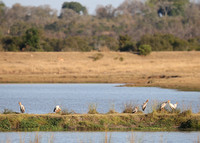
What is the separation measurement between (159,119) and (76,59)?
3015cm

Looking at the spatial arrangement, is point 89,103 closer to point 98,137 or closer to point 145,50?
point 98,137

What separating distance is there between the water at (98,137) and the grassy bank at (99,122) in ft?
1.65

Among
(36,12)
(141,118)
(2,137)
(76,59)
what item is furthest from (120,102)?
(36,12)

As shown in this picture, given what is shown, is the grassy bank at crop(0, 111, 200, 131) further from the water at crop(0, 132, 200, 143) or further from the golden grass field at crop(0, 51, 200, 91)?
the golden grass field at crop(0, 51, 200, 91)

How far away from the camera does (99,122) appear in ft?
53.3

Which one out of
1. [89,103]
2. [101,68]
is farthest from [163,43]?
[89,103]

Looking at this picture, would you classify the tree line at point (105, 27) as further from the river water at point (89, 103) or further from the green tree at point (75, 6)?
the river water at point (89, 103)

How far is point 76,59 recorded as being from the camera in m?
46.4

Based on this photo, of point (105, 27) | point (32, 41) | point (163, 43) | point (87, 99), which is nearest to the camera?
point (87, 99)

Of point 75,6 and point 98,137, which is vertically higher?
point 75,6

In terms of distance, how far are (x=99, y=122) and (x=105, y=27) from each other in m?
72.4

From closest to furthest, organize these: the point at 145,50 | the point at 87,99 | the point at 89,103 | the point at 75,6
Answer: the point at 89,103 → the point at 87,99 → the point at 145,50 → the point at 75,6

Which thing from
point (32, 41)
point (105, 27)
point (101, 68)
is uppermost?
point (105, 27)

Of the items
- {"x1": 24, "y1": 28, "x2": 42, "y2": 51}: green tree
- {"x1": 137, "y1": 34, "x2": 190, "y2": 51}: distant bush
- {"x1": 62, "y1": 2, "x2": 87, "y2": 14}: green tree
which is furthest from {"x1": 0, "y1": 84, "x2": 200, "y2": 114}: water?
{"x1": 62, "y1": 2, "x2": 87, "y2": 14}: green tree
